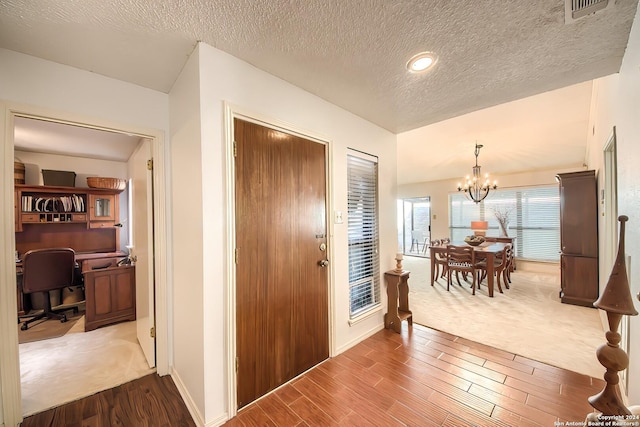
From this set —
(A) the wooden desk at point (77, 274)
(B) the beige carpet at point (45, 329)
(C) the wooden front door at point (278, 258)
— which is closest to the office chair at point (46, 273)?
(B) the beige carpet at point (45, 329)

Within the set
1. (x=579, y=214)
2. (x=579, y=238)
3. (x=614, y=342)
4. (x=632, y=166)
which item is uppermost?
(x=632, y=166)

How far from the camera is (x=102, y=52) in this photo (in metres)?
1.57

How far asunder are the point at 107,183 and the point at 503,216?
28.0ft

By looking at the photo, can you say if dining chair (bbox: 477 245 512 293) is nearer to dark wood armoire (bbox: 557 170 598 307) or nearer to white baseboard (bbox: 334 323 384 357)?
dark wood armoire (bbox: 557 170 598 307)

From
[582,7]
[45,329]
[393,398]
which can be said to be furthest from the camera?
[45,329]

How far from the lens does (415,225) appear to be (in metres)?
8.36

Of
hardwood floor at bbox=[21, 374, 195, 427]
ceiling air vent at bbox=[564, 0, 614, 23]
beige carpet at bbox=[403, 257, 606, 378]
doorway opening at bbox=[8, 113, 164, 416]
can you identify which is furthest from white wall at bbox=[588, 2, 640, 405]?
doorway opening at bbox=[8, 113, 164, 416]

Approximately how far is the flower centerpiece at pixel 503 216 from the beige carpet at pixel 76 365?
7543 millimetres

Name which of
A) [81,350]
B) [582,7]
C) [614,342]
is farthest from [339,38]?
[81,350]

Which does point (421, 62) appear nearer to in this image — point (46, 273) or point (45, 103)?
point (45, 103)

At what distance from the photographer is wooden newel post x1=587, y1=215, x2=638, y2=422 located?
92cm

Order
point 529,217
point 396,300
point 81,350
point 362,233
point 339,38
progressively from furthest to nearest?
1. point 529,217
2. point 396,300
3. point 362,233
4. point 81,350
5. point 339,38

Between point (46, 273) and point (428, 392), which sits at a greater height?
point (46, 273)

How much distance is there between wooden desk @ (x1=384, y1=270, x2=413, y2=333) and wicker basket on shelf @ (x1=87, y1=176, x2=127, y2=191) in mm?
4408
